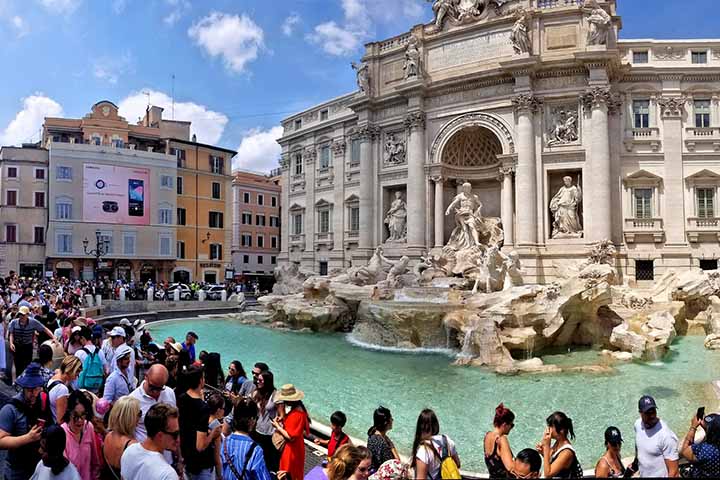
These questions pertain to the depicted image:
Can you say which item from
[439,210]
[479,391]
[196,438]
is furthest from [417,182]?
[196,438]

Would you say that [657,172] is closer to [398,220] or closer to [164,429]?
[398,220]

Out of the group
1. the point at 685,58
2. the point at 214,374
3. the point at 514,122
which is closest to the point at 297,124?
the point at 514,122

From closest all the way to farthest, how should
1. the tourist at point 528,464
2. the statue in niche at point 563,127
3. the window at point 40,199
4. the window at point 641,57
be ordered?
the tourist at point 528,464 < the statue in niche at point 563,127 < the window at point 641,57 < the window at point 40,199

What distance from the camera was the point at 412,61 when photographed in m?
24.4

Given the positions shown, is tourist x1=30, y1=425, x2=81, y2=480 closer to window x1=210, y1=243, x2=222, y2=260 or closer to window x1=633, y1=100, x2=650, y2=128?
window x1=633, y1=100, x2=650, y2=128

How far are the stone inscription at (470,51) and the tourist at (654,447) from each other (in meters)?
21.0

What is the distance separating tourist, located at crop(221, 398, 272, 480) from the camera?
12.2 feet

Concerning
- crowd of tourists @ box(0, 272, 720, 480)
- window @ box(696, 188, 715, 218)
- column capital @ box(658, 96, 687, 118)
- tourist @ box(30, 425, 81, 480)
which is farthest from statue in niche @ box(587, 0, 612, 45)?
tourist @ box(30, 425, 81, 480)

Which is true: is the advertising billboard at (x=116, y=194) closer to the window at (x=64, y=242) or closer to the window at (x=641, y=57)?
the window at (x=64, y=242)

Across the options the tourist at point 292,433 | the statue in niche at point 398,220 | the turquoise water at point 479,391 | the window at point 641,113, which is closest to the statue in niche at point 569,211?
the window at point 641,113

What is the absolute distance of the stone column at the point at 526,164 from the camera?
848 inches

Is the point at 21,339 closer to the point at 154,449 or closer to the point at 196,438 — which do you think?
the point at 196,438

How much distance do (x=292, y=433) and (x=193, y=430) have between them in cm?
97

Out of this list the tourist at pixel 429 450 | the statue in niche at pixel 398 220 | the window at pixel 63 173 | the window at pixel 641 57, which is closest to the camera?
the tourist at pixel 429 450
